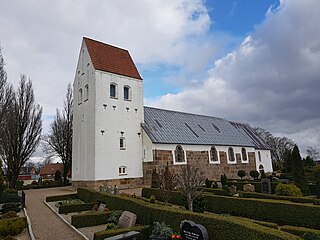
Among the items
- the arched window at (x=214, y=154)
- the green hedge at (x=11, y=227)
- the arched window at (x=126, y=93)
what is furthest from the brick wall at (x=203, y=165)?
the green hedge at (x=11, y=227)

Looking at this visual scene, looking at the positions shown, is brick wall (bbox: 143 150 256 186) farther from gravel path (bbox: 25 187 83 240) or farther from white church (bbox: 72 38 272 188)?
gravel path (bbox: 25 187 83 240)

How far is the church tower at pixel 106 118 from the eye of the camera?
64.3 feet

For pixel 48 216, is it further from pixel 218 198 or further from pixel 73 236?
pixel 218 198

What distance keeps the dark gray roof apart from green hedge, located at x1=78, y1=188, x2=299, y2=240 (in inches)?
442

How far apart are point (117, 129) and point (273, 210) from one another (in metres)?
14.1

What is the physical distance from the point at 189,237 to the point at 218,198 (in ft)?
17.5

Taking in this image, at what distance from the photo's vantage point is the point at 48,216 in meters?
11.4

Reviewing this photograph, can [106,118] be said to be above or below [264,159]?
above

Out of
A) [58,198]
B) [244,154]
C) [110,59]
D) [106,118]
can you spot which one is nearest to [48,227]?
[58,198]

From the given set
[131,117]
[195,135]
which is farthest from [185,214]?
[195,135]

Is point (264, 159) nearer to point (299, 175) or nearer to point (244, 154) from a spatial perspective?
point (244, 154)

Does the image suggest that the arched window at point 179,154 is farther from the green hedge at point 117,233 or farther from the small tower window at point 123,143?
the green hedge at point 117,233

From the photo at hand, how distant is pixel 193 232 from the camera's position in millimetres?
6102

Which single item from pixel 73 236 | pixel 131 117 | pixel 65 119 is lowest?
pixel 73 236
